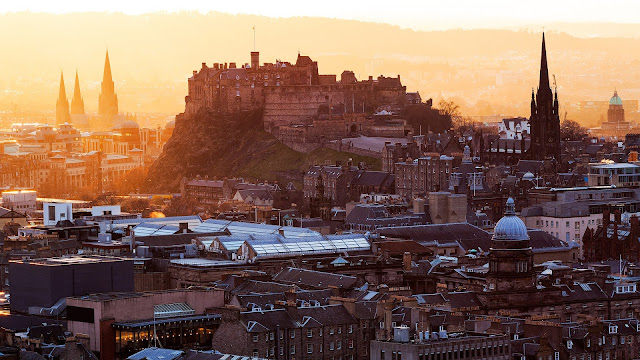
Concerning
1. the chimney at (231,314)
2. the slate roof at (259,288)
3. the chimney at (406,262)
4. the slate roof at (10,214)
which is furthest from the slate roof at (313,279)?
the slate roof at (10,214)

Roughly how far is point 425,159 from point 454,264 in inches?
1875

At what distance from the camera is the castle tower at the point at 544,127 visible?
166875 mm

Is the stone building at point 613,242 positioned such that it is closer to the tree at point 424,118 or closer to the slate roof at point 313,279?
the slate roof at point 313,279

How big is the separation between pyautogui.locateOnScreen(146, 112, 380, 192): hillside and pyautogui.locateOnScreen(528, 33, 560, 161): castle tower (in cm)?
1990

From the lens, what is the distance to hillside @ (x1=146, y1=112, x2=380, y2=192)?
7052 inches

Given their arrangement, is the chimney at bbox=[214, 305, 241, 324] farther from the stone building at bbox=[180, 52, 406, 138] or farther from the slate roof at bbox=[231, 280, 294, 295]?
the stone building at bbox=[180, 52, 406, 138]

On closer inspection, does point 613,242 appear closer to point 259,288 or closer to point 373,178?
point 259,288

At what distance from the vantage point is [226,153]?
19125cm

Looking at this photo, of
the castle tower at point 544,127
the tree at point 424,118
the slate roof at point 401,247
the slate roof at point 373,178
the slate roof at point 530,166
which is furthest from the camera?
the tree at point 424,118

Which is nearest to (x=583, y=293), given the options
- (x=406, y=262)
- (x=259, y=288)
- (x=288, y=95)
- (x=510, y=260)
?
(x=510, y=260)

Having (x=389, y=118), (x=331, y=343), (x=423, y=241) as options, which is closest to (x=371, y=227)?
(x=423, y=241)

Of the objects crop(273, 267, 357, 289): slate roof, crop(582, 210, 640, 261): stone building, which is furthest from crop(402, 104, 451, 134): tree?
crop(273, 267, 357, 289): slate roof

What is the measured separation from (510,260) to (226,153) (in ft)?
327

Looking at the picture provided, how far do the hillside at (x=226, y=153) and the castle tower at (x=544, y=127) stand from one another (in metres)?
19.9
